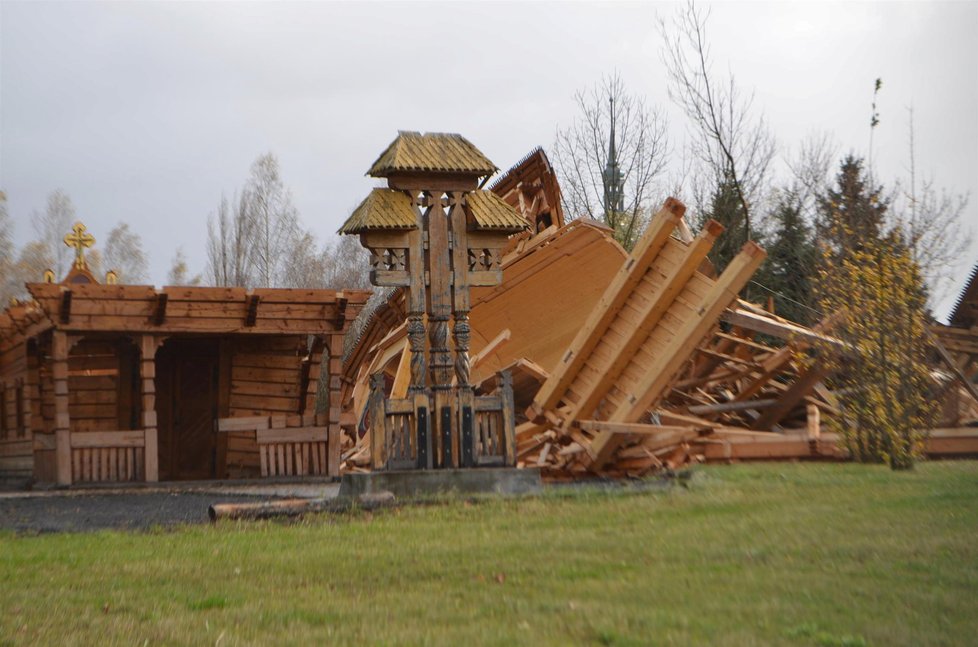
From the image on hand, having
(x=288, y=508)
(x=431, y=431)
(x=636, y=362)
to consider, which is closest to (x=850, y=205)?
(x=636, y=362)

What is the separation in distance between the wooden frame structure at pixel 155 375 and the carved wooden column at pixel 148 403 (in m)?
0.02

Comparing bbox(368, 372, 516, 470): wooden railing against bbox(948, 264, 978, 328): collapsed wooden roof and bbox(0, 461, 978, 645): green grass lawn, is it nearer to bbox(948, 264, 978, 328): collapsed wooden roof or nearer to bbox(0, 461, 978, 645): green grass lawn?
bbox(0, 461, 978, 645): green grass lawn

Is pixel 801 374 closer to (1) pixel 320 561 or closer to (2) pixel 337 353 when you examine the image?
(2) pixel 337 353

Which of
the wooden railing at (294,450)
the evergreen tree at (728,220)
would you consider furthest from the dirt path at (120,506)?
the evergreen tree at (728,220)

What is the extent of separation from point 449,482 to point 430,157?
3.64 metres

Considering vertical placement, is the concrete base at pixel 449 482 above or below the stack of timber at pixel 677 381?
below

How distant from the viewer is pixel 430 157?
44.9 feet

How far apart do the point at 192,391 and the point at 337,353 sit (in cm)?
522

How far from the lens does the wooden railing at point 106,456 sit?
20.9 metres

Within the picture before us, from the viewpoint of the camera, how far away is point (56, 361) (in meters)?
20.4

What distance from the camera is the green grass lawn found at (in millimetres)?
6152

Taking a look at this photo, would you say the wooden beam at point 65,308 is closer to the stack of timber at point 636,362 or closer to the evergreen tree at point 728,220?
the stack of timber at point 636,362

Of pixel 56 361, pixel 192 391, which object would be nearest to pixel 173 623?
pixel 56 361

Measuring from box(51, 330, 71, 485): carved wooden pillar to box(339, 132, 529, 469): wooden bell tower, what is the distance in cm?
906
